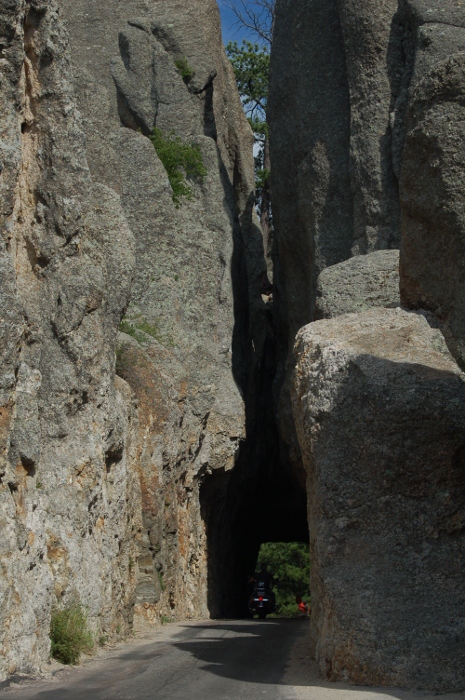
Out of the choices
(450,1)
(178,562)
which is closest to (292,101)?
(450,1)

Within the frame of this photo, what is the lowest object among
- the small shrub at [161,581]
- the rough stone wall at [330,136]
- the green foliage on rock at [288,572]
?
the green foliage on rock at [288,572]

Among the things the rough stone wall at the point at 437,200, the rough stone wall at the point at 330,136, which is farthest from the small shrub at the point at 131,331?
the rough stone wall at the point at 437,200

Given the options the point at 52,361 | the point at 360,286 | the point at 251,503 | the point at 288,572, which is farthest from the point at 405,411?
the point at 288,572

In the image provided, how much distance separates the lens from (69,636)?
29.4 feet

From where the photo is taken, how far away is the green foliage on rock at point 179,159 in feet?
67.7

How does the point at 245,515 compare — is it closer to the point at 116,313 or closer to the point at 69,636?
the point at 116,313

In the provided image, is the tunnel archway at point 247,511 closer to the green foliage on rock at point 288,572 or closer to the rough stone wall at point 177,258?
the rough stone wall at point 177,258

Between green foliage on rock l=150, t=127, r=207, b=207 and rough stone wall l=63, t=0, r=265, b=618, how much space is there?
1.06 feet

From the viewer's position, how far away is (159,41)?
23.0 m

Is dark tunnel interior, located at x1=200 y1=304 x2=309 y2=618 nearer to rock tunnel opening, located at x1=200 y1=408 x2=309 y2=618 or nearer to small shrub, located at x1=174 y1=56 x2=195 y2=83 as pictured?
rock tunnel opening, located at x1=200 y1=408 x2=309 y2=618

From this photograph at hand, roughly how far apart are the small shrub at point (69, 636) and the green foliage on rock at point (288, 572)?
28.2 meters

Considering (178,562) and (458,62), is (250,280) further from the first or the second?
(458,62)

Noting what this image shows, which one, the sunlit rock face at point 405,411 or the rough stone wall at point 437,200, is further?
the rough stone wall at point 437,200

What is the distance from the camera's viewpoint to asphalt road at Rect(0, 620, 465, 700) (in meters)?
6.84
